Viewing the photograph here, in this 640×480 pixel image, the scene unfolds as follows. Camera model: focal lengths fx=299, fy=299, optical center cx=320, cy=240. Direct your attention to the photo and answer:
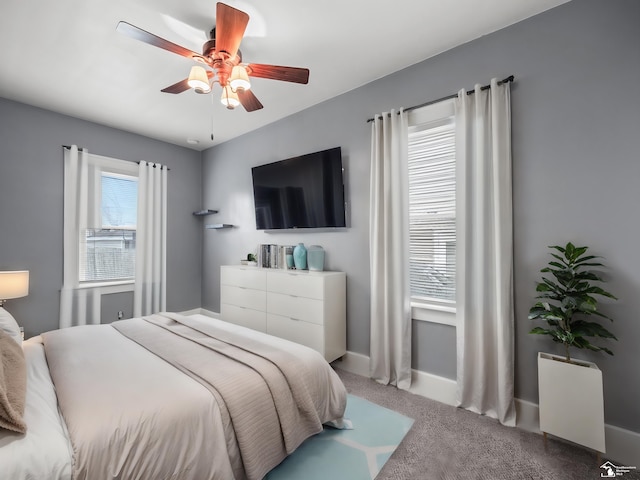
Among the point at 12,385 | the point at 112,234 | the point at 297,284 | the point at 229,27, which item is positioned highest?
the point at 229,27

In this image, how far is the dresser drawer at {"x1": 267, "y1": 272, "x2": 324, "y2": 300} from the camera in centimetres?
275

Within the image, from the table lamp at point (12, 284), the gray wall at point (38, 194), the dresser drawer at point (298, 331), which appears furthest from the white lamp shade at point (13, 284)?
the dresser drawer at point (298, 331)

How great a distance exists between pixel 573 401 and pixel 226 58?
9.25 ft

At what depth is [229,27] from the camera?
162cm

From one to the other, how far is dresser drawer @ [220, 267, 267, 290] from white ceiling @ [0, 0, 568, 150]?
1838 mm

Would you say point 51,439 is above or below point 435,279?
below

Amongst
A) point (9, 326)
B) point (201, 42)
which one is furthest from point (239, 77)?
point (9, 326)

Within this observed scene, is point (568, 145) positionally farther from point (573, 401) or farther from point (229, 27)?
point (229, 27)

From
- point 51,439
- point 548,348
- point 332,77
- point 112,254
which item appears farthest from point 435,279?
point 112,254

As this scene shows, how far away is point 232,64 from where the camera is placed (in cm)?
190

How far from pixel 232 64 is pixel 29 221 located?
3.04m

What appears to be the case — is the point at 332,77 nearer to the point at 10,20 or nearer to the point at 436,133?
the point at 436,133

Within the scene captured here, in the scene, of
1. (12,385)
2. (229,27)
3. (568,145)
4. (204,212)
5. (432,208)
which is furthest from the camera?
(204,212)

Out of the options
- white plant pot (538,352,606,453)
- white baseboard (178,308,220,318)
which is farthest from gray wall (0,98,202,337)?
white plant pot (538,352,606,453)
